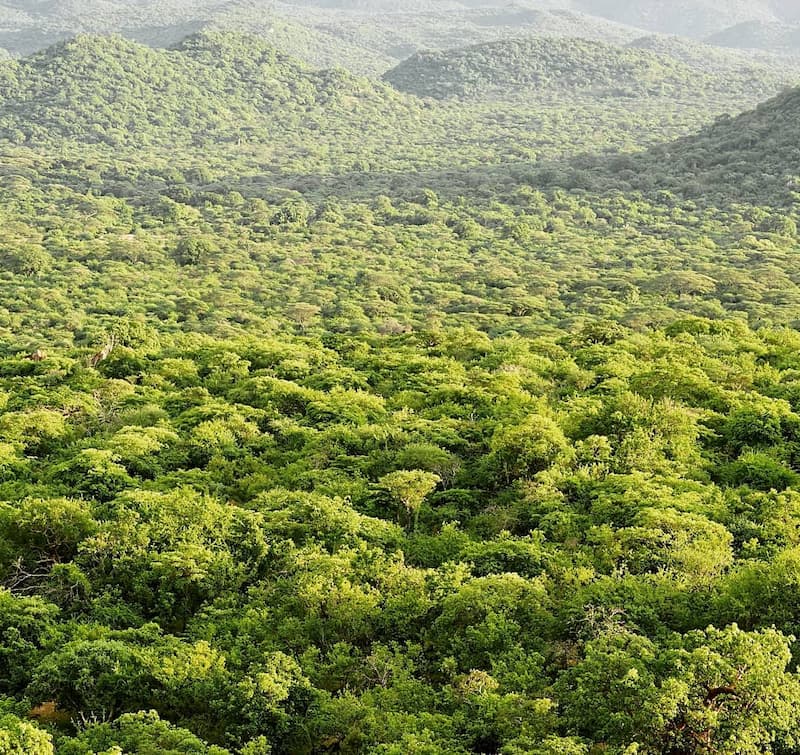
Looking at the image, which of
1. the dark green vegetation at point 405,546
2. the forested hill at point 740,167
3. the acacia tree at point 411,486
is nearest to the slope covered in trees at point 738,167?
the forested hill at point 740,167

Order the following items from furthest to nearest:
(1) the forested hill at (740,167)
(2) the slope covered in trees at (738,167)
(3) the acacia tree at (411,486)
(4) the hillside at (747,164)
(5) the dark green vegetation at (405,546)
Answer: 1. (4) the hillside at (747,164)
2. (1) the forested hill at (740,167)
3. (2) the slope covered in trees at (738,167)
4. (3) the acacia tree at (411,486)
5. (5) the dark green vegetation at (405,546)

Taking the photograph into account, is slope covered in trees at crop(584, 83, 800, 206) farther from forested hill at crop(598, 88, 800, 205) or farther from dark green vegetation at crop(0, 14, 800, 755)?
dark green vegetation at crop(0, 14, 800, 755)

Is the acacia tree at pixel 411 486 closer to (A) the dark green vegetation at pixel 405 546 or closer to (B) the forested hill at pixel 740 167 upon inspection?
(A) the dark green vegetation at pixel 405 546

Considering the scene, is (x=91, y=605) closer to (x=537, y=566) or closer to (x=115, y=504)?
(x=115, y=504)

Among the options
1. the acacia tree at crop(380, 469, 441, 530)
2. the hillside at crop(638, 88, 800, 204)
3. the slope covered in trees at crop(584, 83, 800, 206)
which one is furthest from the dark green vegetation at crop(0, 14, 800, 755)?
the hillside at crop(638, 88, 800, 204)

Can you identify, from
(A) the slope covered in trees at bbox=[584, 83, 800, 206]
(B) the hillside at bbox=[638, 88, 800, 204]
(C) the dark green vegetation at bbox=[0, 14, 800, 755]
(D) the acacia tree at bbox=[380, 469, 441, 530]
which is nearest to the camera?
(C) the dark green vegetation at bbox=[0, 14, 800, 755]

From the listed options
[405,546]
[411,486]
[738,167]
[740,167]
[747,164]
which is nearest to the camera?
[405,546]

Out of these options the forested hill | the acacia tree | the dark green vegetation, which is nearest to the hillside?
the forested hill

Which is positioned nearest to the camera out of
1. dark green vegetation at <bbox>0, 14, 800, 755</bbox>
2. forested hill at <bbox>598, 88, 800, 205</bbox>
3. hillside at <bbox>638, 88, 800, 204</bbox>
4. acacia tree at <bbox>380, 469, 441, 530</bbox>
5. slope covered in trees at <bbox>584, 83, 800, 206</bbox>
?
dark green vegetation at <bbox>0, 14, 800, 755</bbox>

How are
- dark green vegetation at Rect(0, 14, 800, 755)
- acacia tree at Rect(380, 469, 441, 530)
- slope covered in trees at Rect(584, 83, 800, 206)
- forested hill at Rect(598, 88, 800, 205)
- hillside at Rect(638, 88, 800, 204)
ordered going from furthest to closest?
hillside at Rect(638, 88, 800, 204) → forested hill at Rect(598, 88, 800, 205) → slope covered in trees at Rect(584, 83, 800, 206) → acacia tree at Rect(380, 469, 441, 530) → dark green vegetation at Rect(0, 14, 800, 755)

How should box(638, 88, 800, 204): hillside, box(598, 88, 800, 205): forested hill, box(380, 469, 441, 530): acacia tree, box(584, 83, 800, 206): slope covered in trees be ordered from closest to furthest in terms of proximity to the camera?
box(380, 469, 441, 530): acacia tree, box(584, 83, 800, 206): slope covered in trees, box(598, 88, 800, 205): forested hill, box(638, 88, 800, 204): hillside

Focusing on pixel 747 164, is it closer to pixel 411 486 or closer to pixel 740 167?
pixel 740 167

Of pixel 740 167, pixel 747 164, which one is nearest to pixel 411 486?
pixel 740 167

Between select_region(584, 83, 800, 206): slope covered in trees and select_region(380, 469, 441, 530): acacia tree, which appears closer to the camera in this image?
select_region(380, 469, 441, 530): acacia tree
